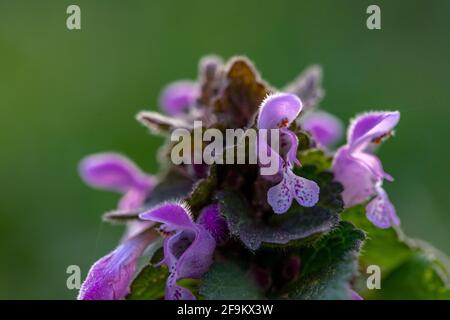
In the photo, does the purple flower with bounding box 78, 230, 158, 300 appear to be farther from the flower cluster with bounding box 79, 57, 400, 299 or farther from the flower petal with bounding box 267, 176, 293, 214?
the flower petal with bounding box 267, 176, 293, 214

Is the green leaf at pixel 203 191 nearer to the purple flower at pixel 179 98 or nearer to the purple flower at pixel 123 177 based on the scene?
the purple flower at pixel 123 177

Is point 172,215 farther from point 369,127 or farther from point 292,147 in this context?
point 369,127

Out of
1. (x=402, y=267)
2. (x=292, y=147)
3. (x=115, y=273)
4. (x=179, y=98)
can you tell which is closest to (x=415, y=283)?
(x=402, y=267)

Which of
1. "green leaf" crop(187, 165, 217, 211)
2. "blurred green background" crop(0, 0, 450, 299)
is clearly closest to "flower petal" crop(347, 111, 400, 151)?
"green leaf" crop(187, 165, 217, 211)

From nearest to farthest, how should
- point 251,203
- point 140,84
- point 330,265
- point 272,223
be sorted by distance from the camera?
point 330,265, point 272,223, point 251,203, point 140,84

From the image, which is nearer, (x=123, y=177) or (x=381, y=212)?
(x=381, y=212)
